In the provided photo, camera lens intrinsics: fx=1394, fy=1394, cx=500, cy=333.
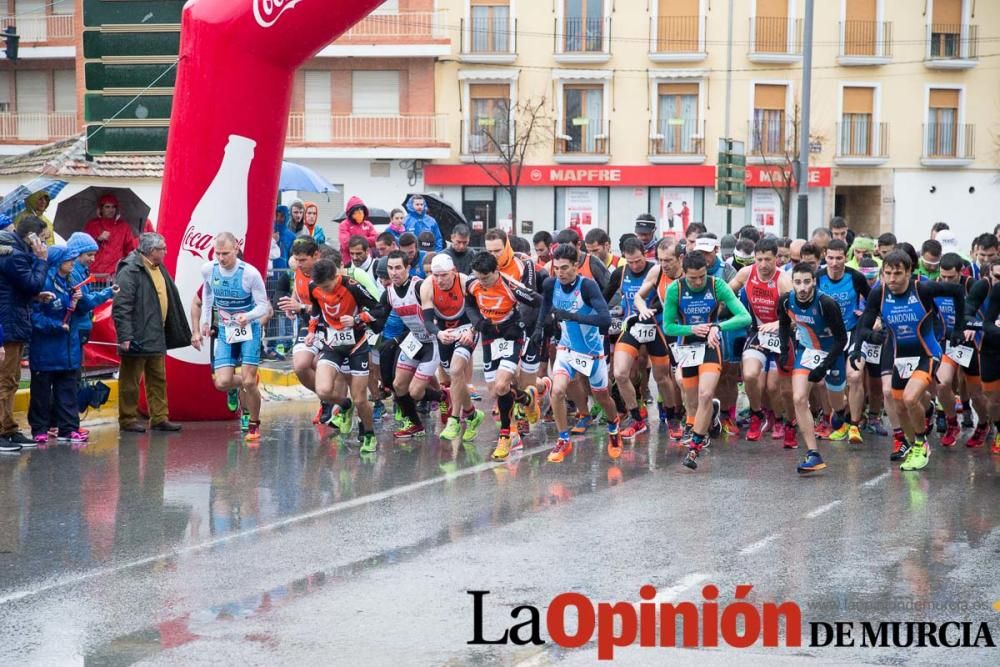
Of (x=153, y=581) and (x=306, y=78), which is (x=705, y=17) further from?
(x=153, y=581)

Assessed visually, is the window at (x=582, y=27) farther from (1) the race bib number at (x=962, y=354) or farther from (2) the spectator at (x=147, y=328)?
(1) the race bib number at (x=962, y=354)

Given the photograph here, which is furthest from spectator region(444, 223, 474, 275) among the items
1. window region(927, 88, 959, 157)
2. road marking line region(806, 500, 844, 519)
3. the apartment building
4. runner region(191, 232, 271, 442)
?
window region(927, 88, 959, 157)

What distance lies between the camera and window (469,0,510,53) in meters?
47.6

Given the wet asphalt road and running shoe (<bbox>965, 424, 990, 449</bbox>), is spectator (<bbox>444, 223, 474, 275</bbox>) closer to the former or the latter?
the wet asphalt road

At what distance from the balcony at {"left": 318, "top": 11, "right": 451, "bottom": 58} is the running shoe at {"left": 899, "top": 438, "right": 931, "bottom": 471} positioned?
119ft

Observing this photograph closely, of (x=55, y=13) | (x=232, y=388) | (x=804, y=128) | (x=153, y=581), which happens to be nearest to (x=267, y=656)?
(x=153, y=581)

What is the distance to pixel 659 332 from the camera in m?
13.3

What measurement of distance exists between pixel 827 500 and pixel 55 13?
138 feet

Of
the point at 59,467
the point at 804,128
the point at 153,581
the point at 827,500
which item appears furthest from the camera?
the point at 804,128

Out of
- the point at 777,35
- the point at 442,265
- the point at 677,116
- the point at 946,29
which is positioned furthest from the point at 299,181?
the point at 946,29

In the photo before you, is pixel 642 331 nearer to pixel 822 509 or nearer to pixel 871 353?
pixel 871 353

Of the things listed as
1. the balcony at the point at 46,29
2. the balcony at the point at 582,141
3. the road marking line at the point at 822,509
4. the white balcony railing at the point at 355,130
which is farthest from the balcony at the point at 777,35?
the road marking line at the point at 822,509

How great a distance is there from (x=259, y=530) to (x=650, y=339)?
5176 mm

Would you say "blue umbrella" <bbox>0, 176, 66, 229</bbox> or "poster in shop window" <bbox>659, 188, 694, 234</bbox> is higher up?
"poster in shop window" <bbox>659, 188, 694, 234</bbox>
